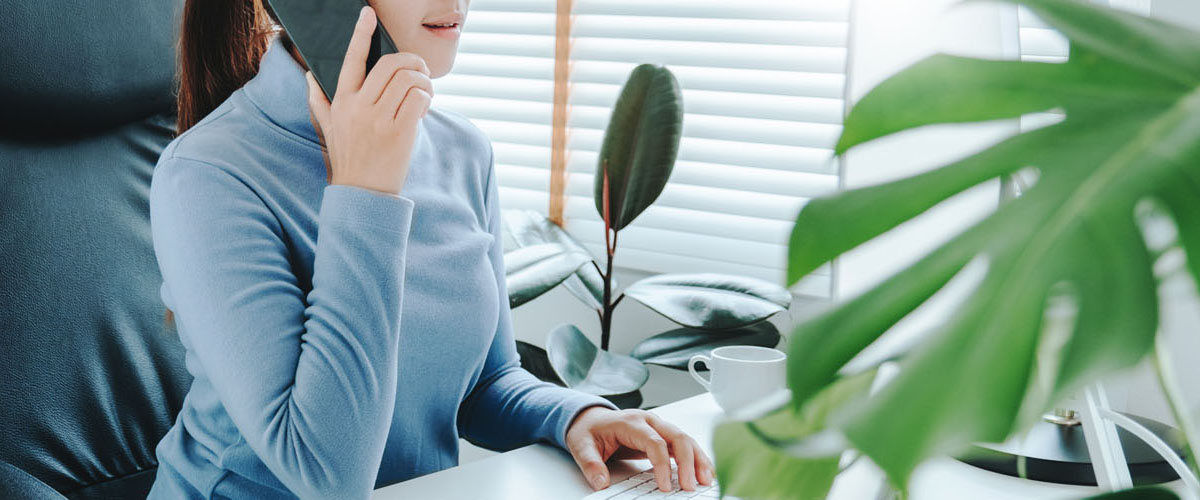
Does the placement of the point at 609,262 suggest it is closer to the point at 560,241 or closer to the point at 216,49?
the point at 560,241

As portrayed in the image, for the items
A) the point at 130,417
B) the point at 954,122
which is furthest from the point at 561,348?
the point at 954,122

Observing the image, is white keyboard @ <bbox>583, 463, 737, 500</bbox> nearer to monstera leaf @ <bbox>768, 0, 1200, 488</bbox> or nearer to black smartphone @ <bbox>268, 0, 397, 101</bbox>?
black smartphone @ <bbox>268, 0, 397, 101</bbox>


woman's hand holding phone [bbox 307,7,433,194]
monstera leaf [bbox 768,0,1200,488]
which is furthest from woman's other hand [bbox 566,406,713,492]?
monstera leaf [bbox 768,0,1200,488]

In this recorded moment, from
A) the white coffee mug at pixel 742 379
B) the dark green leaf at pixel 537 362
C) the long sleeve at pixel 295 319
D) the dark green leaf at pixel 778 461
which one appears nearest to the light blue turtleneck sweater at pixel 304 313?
the long sleeve at pixel 295 319

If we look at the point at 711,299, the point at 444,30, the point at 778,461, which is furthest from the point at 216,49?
the point at 778,461

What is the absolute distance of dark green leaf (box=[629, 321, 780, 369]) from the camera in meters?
1.28

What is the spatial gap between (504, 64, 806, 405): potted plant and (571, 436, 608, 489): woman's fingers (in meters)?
0.39

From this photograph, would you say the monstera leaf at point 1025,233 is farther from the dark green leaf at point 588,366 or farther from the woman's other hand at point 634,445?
the dark green leaf at point 588,366

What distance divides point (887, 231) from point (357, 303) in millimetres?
631

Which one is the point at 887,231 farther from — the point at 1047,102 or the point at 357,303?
the point at 357,303

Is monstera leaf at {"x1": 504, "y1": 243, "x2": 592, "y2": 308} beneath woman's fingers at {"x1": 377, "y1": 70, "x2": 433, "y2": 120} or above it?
beneath

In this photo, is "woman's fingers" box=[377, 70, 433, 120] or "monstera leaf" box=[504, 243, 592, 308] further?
"monstera leaf" box=[504, 243, 592, 308]

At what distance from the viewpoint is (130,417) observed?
37.5 inches

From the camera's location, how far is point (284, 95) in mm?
868
